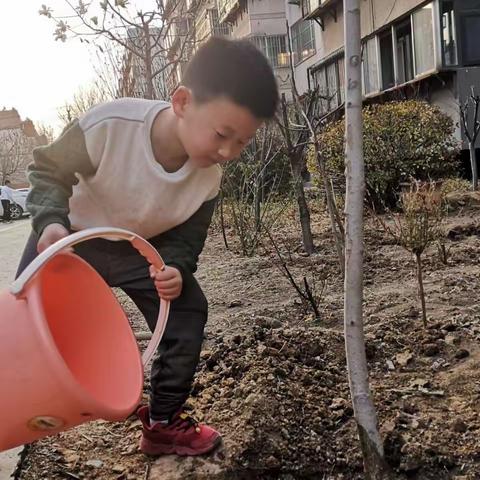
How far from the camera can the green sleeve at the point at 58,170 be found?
164cm

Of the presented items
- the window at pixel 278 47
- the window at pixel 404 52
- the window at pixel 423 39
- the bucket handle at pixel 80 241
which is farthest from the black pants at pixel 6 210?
the bucket handle at pixel 80 241

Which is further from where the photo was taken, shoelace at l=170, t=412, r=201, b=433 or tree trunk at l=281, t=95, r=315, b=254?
tree trunk at l=281, t=95, r=315, b=254

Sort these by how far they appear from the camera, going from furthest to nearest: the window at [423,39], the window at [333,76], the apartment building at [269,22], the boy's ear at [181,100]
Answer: the apartment building at [269,22], the window at [333,76], the window at [423,39], the boy's ear at [181,100]

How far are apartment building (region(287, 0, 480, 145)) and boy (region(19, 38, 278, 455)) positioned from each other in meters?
7.48

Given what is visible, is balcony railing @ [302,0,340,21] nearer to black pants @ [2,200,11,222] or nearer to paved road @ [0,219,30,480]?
paved road @ [0,219,30,480]

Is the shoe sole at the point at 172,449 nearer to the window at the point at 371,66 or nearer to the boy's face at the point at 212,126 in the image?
the boy's face at the point at 212,126

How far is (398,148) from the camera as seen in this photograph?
300 inches

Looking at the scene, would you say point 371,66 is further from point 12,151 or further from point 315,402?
point 12,151

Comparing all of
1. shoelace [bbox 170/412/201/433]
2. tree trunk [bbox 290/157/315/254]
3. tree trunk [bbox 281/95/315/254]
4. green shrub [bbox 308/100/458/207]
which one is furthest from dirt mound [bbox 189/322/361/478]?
green shrub [bbox 308/100/458/207]

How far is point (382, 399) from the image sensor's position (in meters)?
2.05

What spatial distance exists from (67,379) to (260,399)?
3.34ft

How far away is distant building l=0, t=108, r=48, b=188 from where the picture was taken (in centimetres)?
4841

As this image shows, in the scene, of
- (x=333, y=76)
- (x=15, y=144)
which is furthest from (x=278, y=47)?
(x=15, y=144)

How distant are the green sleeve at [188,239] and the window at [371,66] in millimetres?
12778
